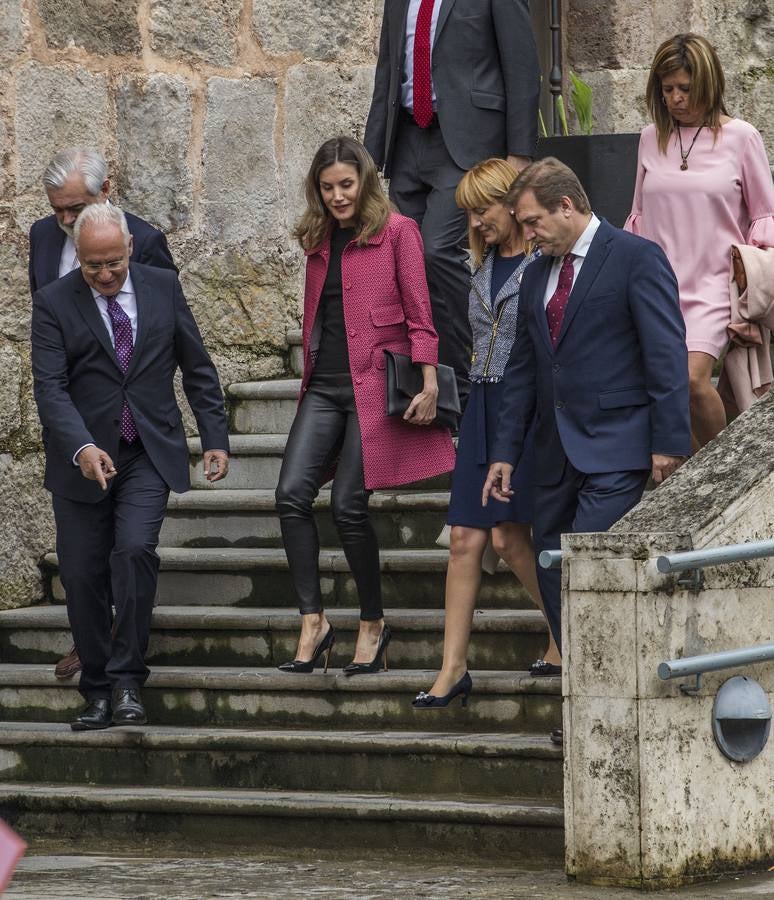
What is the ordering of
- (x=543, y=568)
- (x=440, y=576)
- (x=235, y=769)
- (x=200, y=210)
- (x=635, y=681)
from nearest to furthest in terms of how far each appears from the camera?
(x=635, y=681)
(x=543, y=568)
(x=235, y=769)
(x=440, y=576)
(x=200, y=210)

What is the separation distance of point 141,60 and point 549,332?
3.33 metres

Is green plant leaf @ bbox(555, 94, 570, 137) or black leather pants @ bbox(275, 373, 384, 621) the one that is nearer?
black leather pants @ bbox(275, 373, 384, 621)

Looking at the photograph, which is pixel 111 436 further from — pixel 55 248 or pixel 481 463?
pixel 481 463

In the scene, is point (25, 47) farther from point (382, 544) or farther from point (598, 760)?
point (598, 760)

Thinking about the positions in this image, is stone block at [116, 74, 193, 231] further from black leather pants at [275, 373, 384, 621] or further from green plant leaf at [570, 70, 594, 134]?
green plant leaf at [570, 70, 594, 134]

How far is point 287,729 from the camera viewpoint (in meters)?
6.99

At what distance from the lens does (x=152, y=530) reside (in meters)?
7.20

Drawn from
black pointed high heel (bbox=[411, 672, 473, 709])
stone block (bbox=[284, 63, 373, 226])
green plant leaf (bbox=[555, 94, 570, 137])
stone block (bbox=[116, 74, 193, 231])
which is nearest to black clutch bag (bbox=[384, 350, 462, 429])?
black pointed high heel (bbox=[411, 672, 473, 709])

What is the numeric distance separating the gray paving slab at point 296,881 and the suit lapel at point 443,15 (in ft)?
10.8

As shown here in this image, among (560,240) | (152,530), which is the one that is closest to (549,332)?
(560,240)

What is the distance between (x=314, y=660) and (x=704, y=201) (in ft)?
6.87

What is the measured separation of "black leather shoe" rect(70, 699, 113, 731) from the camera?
23.1 feet

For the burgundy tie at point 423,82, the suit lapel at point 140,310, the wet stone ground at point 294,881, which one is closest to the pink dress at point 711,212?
the burgundy tie at point 423,82

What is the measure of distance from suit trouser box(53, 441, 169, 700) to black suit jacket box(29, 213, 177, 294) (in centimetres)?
81
